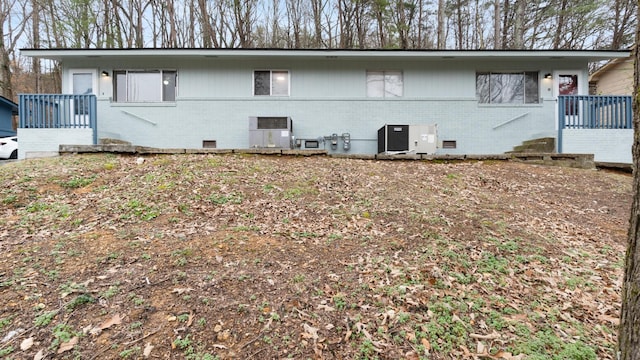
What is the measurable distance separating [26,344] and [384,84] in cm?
971

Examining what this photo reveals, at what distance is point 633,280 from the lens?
1299 mm

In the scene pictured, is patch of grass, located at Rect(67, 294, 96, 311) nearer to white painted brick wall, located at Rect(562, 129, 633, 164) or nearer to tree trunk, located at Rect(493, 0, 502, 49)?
white painted brick wall, located at Rect(562, 129, 633, 164)

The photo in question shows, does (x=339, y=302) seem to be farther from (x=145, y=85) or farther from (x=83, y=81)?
(x=83, y=81)

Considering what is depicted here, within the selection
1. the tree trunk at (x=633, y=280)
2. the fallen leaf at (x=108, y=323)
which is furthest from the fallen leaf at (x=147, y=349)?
the tree trunk at (x=633, y=280)

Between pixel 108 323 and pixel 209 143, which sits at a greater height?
pixel 209 143

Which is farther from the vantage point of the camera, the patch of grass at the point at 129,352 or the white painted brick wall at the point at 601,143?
the white painted brick wall at the point at 601,143

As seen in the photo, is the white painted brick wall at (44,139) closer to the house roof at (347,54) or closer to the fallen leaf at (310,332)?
the house roof at (347,54)

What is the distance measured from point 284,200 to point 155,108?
7045 millimetres

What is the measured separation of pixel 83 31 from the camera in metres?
14.9

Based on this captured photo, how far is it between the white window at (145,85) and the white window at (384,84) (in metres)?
6.03

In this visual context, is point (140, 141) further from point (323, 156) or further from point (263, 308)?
point (263, 308)

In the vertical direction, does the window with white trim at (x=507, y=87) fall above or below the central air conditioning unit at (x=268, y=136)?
above

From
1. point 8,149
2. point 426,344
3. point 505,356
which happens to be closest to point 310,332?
point 426,344

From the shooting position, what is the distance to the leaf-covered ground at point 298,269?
1.99 m
